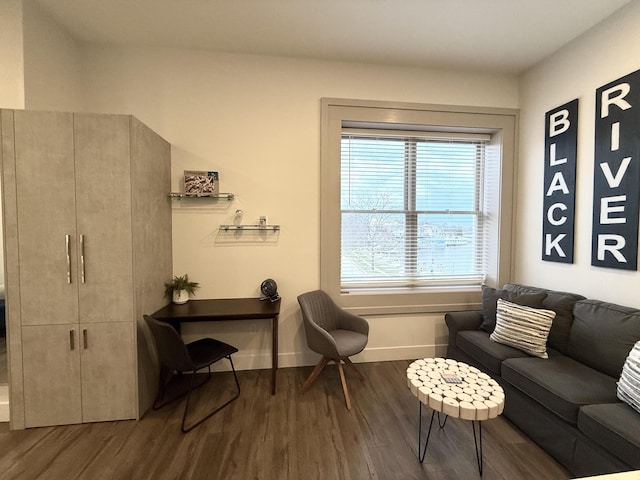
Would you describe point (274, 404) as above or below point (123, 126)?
below

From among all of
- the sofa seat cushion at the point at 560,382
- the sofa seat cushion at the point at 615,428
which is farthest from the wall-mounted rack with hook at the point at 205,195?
the sofa seat cushion at the point at 615,428

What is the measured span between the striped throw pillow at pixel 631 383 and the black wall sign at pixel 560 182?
110cm

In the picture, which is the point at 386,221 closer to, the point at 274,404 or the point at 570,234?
the point at 570,234

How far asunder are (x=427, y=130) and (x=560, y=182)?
1.32 meters

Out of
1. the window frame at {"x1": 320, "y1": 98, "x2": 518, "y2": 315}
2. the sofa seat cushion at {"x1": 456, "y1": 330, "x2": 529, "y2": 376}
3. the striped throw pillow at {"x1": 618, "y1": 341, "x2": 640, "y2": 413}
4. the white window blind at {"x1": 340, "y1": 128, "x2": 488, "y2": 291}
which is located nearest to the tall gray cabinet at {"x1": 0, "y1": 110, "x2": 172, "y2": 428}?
the window frame at {"x1": 320, "y1": 98, "x2": 518, "y2": 315}

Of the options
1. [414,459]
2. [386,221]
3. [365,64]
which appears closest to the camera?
[414,459]

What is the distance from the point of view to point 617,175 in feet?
6.77

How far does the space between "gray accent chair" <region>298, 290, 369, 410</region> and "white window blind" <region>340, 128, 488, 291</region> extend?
411mm

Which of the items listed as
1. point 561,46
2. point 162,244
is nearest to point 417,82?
point 561,46

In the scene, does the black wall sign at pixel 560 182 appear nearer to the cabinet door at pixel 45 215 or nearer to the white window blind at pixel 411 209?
the white window blind at pixel 411 209

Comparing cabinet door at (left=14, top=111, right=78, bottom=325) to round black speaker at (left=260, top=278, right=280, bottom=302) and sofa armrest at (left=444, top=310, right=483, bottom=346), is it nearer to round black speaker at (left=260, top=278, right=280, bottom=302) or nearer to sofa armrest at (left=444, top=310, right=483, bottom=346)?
round black speaker at (left=260, top=278, right=280, bottom=302)

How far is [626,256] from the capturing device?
2.00 metres

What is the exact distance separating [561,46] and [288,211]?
9.62 ft

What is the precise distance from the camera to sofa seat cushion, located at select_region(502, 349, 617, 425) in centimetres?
159
